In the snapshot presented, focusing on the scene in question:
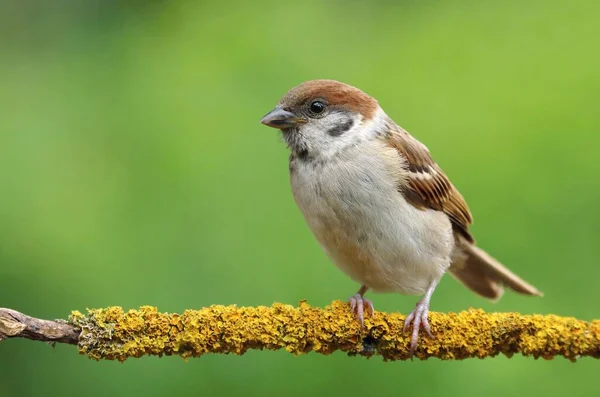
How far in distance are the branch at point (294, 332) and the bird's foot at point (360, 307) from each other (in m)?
0.02

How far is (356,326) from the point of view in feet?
7.14

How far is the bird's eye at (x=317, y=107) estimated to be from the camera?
2.71 m

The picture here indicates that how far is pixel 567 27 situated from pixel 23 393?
249 cm

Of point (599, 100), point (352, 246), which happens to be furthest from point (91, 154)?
point (599, 100)

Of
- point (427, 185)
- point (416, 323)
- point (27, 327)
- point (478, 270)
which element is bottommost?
point (27, 327)

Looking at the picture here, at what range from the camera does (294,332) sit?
2066mm

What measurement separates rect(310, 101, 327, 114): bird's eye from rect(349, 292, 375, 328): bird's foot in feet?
2.09

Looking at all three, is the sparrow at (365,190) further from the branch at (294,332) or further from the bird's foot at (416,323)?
the branch at (294,332)

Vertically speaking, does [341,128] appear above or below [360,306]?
above

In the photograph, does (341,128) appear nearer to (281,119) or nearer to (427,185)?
(281,119)

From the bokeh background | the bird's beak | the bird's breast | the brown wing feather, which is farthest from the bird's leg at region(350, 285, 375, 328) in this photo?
the bird's beak

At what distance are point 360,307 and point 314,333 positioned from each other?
0.20 m

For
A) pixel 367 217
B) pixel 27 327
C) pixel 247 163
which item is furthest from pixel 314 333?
pixel 247 163

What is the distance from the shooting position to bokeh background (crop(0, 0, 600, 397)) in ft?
8.79
